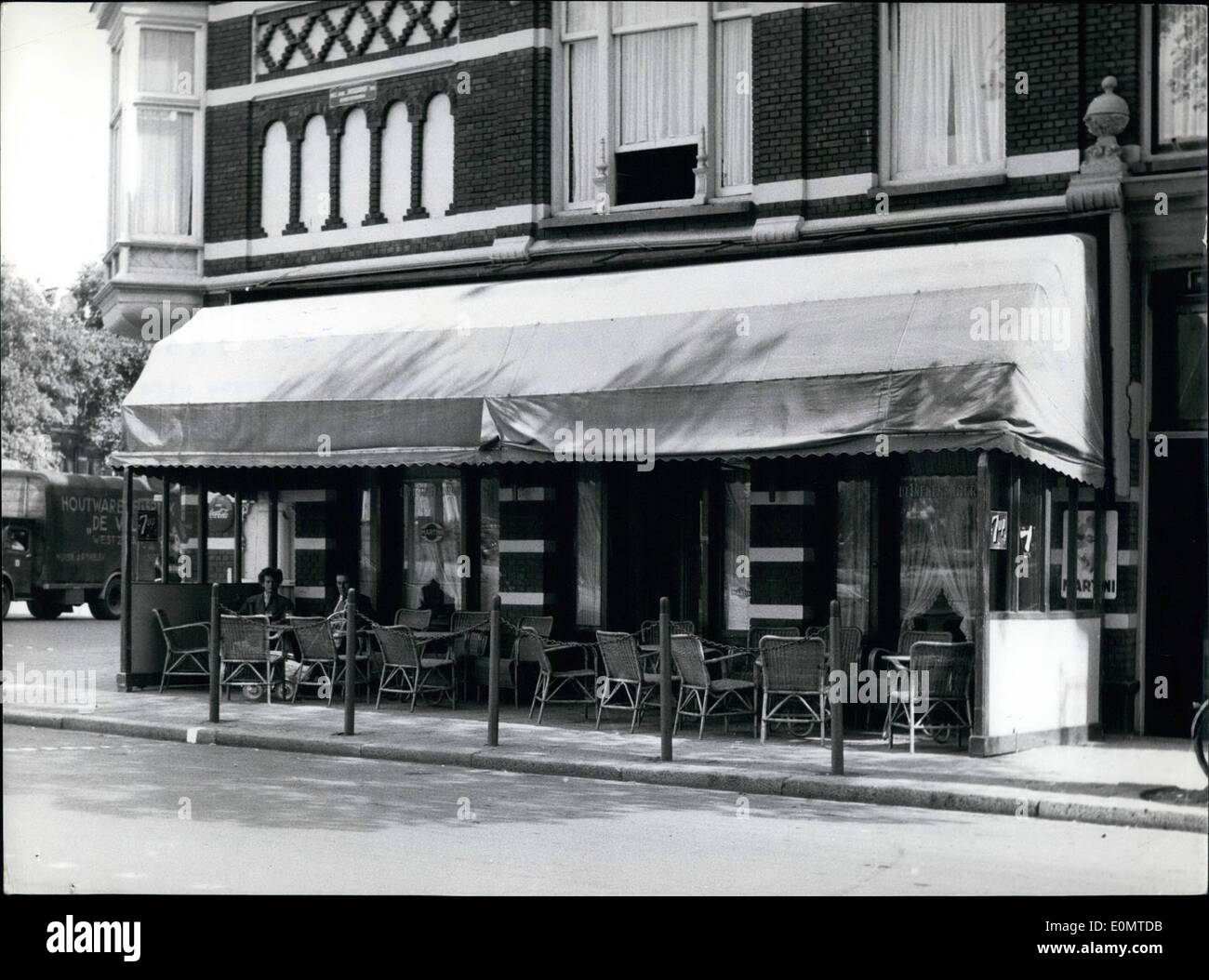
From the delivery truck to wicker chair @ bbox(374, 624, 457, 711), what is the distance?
18.9 meters

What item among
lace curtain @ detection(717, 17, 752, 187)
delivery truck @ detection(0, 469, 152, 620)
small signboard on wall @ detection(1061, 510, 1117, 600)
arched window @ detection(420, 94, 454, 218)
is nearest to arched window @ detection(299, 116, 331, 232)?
arched window @ detection(420, 94, 454, 218)

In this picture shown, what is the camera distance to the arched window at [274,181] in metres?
20.3

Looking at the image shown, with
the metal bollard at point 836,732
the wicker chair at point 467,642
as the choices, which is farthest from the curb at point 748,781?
the wicker chair at point 467,642

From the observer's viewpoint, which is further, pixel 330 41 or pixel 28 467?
pixel 28 467

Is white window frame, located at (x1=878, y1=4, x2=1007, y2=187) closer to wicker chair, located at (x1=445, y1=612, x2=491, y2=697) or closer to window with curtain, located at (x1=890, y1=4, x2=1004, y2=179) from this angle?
window with curtain, located at (x1=890, y1=4, x2=1004, y2=179)

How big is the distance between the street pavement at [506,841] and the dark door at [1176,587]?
501cm

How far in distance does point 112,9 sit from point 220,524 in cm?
750

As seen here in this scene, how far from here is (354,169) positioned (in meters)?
19.7

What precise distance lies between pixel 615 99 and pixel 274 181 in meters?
5.44

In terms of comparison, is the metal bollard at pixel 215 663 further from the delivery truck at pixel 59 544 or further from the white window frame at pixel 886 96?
the delivery truck at pixel 59 544

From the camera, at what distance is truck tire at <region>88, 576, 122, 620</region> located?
3472 cm

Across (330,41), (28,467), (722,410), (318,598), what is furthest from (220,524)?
(28,467)

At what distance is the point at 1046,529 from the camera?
14.1 metres
